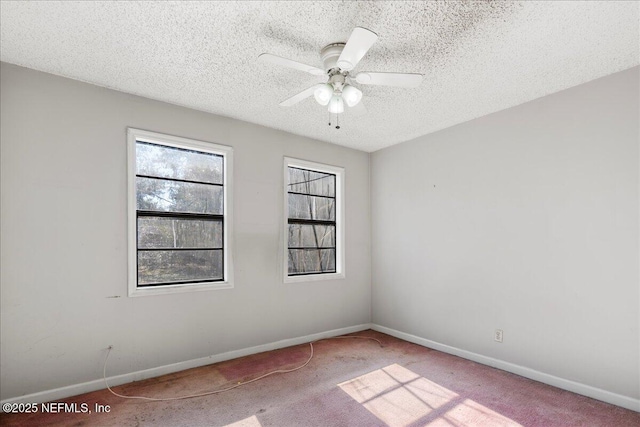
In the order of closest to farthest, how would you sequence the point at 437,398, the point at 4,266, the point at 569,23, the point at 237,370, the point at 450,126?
the point at 569,23 → the point at 4,266 → the point at 437,398 → the point at 237,370 → the point at 450,126

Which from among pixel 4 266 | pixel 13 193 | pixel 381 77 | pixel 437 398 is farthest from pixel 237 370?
pixel 381 77

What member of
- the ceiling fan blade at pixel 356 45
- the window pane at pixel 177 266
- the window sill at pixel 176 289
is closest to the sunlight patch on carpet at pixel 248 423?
the window sill at pixel 176 289

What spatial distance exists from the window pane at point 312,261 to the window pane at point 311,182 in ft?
2.61

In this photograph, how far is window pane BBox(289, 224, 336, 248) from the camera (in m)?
4.20

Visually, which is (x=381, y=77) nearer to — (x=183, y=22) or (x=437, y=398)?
(x=183, y=22)

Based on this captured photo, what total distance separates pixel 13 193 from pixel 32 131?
20.4 inches

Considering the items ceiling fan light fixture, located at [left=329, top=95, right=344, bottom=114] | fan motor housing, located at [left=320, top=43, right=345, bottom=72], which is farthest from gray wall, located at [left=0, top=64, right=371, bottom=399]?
fan motor housing, located at [left=320, top=43, right=345, bottom=72]

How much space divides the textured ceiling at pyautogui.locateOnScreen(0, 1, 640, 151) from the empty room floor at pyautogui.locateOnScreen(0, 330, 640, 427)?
264 centimetres

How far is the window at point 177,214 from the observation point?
3082mm

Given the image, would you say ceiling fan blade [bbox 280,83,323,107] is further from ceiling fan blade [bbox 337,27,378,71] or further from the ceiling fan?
ceiling fan blade [bbox 337,27,378,71]

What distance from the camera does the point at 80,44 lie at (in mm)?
2285

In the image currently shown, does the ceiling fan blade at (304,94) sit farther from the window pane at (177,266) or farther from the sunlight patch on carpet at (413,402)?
the sunlight patch on carpet at (413,402)

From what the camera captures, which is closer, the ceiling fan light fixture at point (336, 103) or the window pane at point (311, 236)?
the ceiling fan light fixture at point (336, 103)

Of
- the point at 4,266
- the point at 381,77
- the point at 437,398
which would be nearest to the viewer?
the point at 381,77
